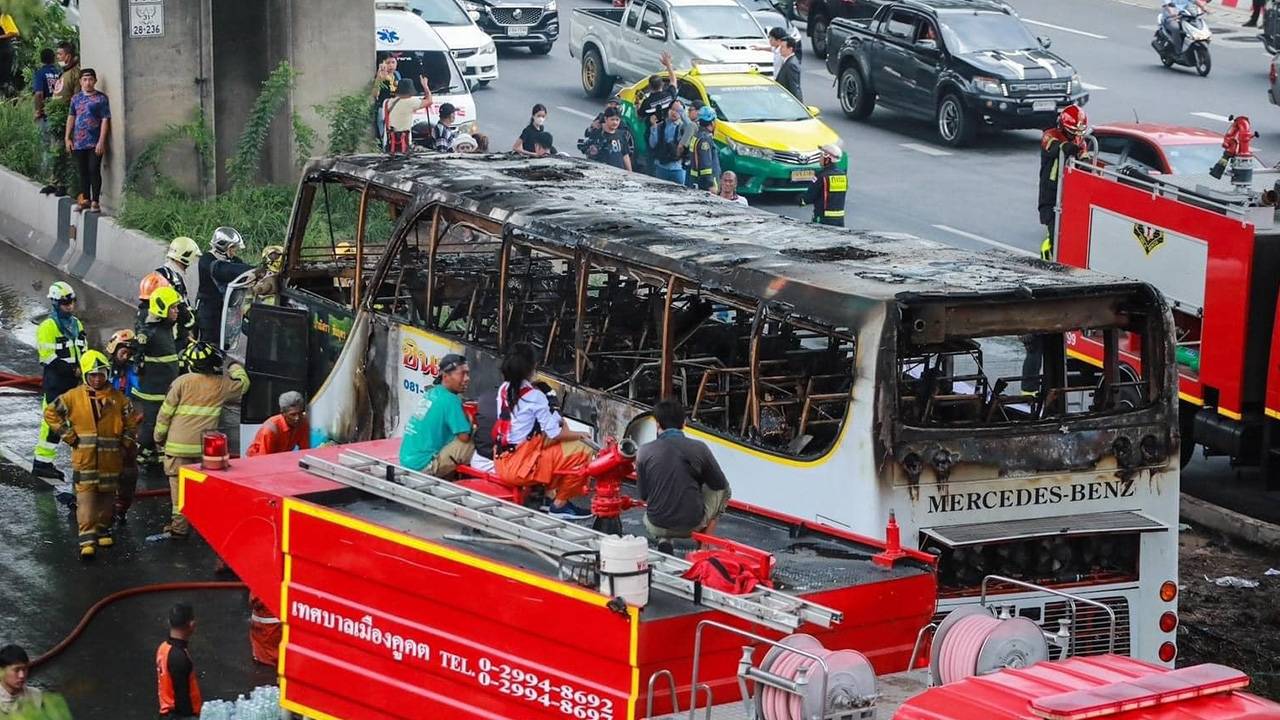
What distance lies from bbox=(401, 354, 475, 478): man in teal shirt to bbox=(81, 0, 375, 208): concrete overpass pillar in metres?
11.3

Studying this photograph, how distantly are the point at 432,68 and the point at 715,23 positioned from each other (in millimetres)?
5681

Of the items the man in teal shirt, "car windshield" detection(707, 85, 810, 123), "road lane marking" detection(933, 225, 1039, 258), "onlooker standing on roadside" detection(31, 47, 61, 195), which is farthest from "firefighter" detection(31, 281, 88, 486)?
"car windshield" detection(707, 85, 810, 123)

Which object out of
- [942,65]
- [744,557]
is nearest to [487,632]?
[744,557]

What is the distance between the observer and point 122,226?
20.3 metres

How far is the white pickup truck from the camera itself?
30.2 m

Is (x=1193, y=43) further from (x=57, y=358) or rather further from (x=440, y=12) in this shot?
(x=57, y=358)

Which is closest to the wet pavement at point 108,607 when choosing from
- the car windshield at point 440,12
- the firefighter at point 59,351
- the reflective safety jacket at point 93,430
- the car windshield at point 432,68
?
the firefighter at point 59,351

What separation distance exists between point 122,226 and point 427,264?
8.05 m

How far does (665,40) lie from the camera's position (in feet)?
99.3

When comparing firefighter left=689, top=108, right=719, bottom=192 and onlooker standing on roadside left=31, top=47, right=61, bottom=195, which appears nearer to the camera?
onlooker standing on roadside left=31, top=47, right=61, bottom=195

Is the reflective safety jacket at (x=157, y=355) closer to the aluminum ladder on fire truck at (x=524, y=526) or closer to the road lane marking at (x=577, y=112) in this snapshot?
the aluminum ladder on fire truck at (x=524, y=526)

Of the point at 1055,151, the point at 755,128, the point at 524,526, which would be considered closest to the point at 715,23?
the point at 755,128

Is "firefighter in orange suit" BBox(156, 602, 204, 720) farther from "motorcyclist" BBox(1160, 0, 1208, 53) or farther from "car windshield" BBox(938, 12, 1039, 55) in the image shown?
"motorcyclist" BBox(1160, 0, 1208, 53)

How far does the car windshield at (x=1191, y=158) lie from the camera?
20.6 metres
